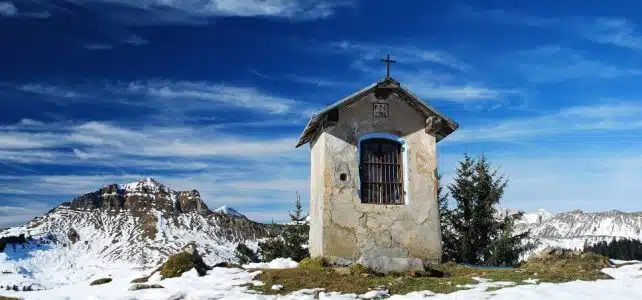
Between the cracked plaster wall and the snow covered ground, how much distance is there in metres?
3.32

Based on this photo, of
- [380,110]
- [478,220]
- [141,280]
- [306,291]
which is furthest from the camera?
[478,220]

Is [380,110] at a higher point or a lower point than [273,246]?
higher

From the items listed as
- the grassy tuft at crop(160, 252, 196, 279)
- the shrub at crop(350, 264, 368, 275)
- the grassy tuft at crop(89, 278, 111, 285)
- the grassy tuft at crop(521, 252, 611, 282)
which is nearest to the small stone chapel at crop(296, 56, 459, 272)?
the shrub at crop(350, 264, 368, 275)

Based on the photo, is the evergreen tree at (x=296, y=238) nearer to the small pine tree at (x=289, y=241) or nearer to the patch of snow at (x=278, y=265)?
the small pine tree at (x=289, y=241)

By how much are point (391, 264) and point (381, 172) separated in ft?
11.5

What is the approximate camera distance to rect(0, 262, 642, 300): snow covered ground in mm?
11734

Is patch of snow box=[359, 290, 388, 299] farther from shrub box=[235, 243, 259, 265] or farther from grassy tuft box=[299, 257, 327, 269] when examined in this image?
shrub box=[235, 243, 259, 265]

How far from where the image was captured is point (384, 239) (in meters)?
17.7

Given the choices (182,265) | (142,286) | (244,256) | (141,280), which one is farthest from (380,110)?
(244,256)

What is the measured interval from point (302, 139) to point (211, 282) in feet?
24.2

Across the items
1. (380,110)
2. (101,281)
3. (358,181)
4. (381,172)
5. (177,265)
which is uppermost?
(380,110)

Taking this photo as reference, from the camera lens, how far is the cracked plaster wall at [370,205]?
17.6 m

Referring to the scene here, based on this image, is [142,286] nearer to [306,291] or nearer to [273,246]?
[306,291]

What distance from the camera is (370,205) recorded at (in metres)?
17.9
